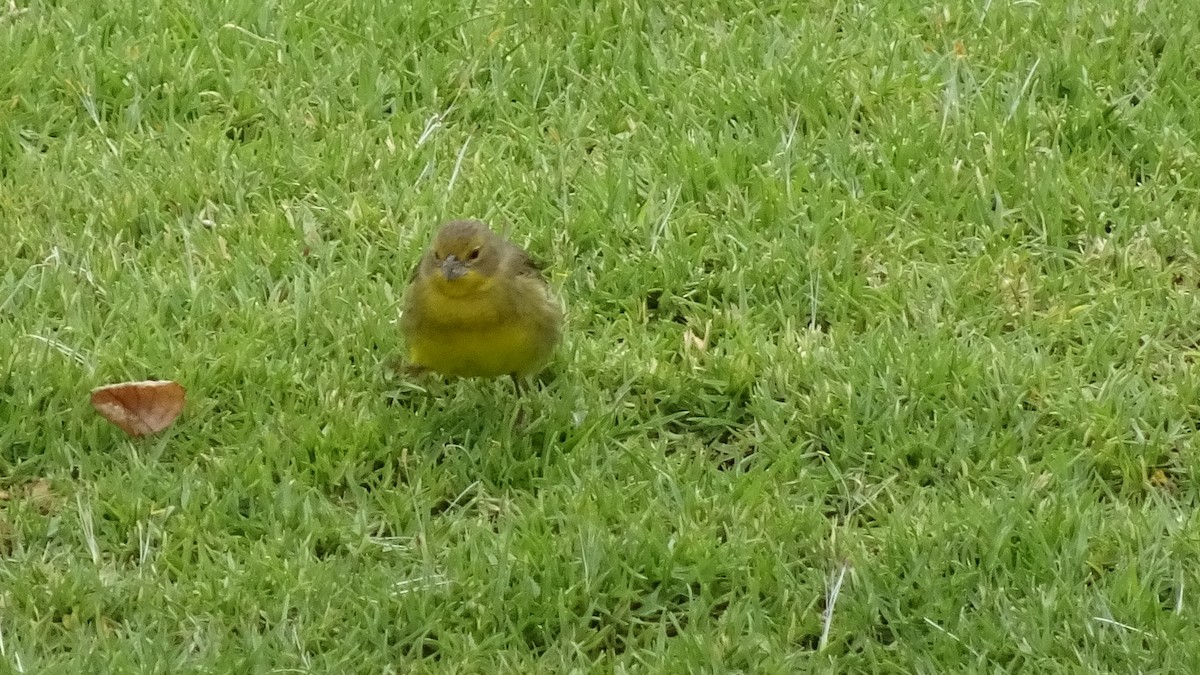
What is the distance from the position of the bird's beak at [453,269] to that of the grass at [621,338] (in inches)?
18.1

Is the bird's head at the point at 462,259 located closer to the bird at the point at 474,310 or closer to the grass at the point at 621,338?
the bird at the point at 474,310

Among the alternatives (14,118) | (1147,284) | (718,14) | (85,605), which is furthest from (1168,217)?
(14,118)

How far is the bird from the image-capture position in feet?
15.3

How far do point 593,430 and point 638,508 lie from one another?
0.35 metres

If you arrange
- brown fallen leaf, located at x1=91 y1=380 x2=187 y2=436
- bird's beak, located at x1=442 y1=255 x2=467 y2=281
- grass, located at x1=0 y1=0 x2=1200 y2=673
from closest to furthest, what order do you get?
grass, located at x1=0 y1=0 x2=1200 y2=673, bird's beak, located at x1=442 y1=255 x2=467 y2=281, brown fallen leaf, located at x1=91 y1=380 x2=187 y2=436

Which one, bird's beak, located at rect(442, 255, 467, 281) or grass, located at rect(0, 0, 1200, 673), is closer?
grass, located at rect(0, 0, 1200, 673)

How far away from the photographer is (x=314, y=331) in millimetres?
5113

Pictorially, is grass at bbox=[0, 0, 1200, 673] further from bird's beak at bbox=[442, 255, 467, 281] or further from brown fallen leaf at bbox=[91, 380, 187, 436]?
bird's beak at bbox=[442, 255, 467, 281]

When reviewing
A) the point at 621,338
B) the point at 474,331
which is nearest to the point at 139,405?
the point at 474,331

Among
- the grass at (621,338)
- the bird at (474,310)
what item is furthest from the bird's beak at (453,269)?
the grass at (621,338)

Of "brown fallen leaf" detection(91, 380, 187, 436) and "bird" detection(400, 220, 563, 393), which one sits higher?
"bird" detection(400, 220, 563, 393)

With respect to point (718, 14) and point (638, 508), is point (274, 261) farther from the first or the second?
point (718, 14)

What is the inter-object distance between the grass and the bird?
21cm

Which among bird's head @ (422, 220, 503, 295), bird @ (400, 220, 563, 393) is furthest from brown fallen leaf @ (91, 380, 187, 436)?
bird's head @ (422, 220, 503, 295)
